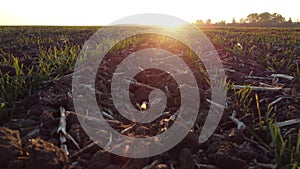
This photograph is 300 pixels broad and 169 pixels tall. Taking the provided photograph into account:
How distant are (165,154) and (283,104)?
3.59 feet

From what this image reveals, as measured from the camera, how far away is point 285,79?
107 inches

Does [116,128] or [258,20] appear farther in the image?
[258,20]

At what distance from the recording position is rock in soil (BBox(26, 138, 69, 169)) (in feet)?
3.83

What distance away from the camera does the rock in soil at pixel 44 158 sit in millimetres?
1168

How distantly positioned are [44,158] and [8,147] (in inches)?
8.1

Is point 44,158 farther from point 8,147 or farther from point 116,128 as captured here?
point 116,128

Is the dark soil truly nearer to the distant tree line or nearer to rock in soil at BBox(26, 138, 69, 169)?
rock in soil at BBox(26, 138, 69, 169)

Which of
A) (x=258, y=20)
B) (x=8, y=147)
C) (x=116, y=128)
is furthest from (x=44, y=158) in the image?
(x=258, y=20)

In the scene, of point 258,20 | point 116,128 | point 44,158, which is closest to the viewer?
point 44,158

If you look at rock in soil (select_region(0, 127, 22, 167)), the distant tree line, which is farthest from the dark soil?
the distant tree line

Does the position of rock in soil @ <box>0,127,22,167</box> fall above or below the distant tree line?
below

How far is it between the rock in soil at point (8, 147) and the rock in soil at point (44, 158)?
0.08 m

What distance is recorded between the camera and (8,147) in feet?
4.13

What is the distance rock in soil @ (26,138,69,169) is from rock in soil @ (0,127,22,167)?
80 mm
